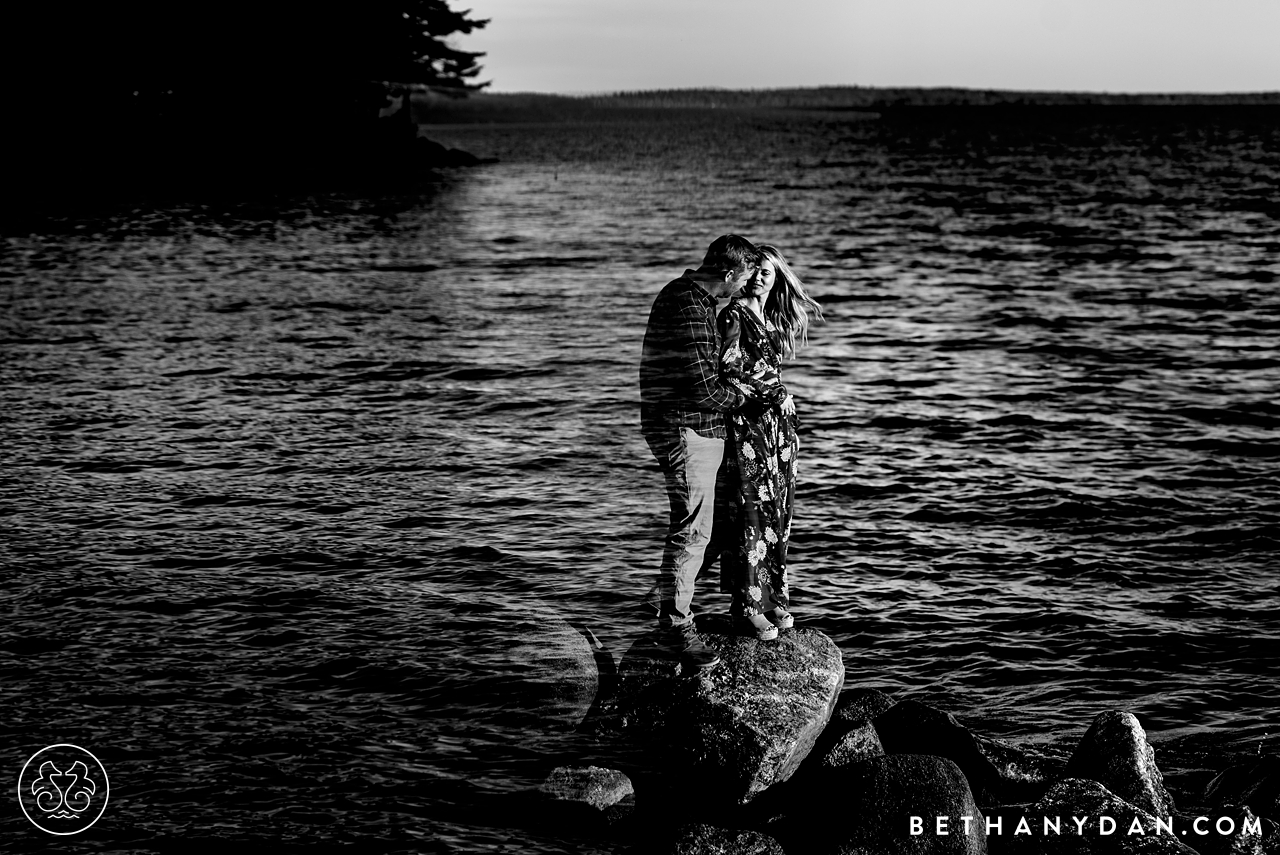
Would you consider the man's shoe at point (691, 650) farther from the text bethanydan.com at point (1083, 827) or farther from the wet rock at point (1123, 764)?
the wet rock at point (1123, 764)

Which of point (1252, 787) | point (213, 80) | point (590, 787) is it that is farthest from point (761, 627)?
point (213, 80)

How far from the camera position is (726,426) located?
740cm

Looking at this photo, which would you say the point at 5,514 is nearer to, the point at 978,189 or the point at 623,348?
the point at 623,348

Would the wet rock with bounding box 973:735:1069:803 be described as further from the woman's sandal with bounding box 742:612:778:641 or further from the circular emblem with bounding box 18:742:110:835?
the circular emblem with bounding box 18:742:110:835

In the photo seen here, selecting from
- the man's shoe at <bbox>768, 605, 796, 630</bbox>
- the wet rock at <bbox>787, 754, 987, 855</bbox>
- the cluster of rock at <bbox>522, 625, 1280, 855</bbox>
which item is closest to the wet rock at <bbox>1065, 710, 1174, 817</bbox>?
the cluster of rock at <bbox>522, 625, 1280, 855</bbox>

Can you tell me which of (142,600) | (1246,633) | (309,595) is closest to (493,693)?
(309,595)

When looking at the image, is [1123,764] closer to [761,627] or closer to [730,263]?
[761,627]

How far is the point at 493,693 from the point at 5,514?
693cm

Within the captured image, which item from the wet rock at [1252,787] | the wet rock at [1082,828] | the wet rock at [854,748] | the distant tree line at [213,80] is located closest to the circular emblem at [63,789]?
the wet rock at [854,748]

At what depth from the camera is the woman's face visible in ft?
23.9

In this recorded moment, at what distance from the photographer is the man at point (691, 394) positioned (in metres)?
7.12

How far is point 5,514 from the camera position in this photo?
13.0 metres

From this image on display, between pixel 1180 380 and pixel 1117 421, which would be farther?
pixel 1180 380

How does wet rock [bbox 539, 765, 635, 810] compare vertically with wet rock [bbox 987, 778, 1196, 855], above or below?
below
